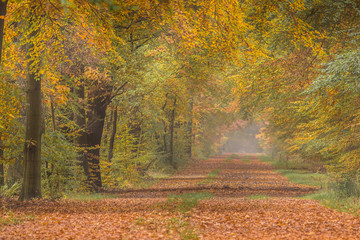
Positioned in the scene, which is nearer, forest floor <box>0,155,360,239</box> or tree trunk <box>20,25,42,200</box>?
forest floor <box>0,155,360,239</box>

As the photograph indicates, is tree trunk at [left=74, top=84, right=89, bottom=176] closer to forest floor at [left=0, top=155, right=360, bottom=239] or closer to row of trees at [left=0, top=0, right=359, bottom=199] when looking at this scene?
row of trees at [left=0, top=0, right=359, bottom=199]

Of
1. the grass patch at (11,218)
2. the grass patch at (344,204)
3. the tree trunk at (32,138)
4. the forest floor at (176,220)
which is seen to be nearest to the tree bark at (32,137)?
the tree trunk at (32,138)

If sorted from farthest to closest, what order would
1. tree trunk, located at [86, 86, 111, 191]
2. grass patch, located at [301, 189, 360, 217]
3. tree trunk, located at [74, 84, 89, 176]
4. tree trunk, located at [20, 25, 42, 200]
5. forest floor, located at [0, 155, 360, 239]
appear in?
tree trunk, located at [86, 86, 111, 191]
tree trunk, located at [74, 84, 89, 176]
tree trunk, located at [20, 25, 42, 200]
grass patch, located at [301, 189, 360, 217]
forest floor, located at [0, 155, 360, 239]

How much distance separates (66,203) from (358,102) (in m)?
9.06

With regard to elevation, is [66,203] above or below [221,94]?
below

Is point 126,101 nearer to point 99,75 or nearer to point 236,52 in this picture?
point 99,75

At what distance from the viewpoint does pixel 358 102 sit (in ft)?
40.4

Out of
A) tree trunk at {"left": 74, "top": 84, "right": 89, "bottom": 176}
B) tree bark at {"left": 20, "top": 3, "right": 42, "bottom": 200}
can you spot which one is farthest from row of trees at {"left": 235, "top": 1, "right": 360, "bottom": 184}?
tree bark at {"left": 20, "top": 3, "right": 42, "bottom": 200}

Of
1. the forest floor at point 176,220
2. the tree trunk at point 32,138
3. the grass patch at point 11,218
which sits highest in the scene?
the tree trunk at point 32,138

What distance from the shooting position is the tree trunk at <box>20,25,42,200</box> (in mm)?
11734

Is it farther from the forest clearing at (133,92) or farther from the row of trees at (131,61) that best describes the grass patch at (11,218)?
the row of trees at (131,61)

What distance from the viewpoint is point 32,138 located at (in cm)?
1171

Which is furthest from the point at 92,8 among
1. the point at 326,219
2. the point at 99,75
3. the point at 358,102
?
the point at 358,102

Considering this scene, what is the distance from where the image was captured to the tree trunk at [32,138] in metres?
11.7
